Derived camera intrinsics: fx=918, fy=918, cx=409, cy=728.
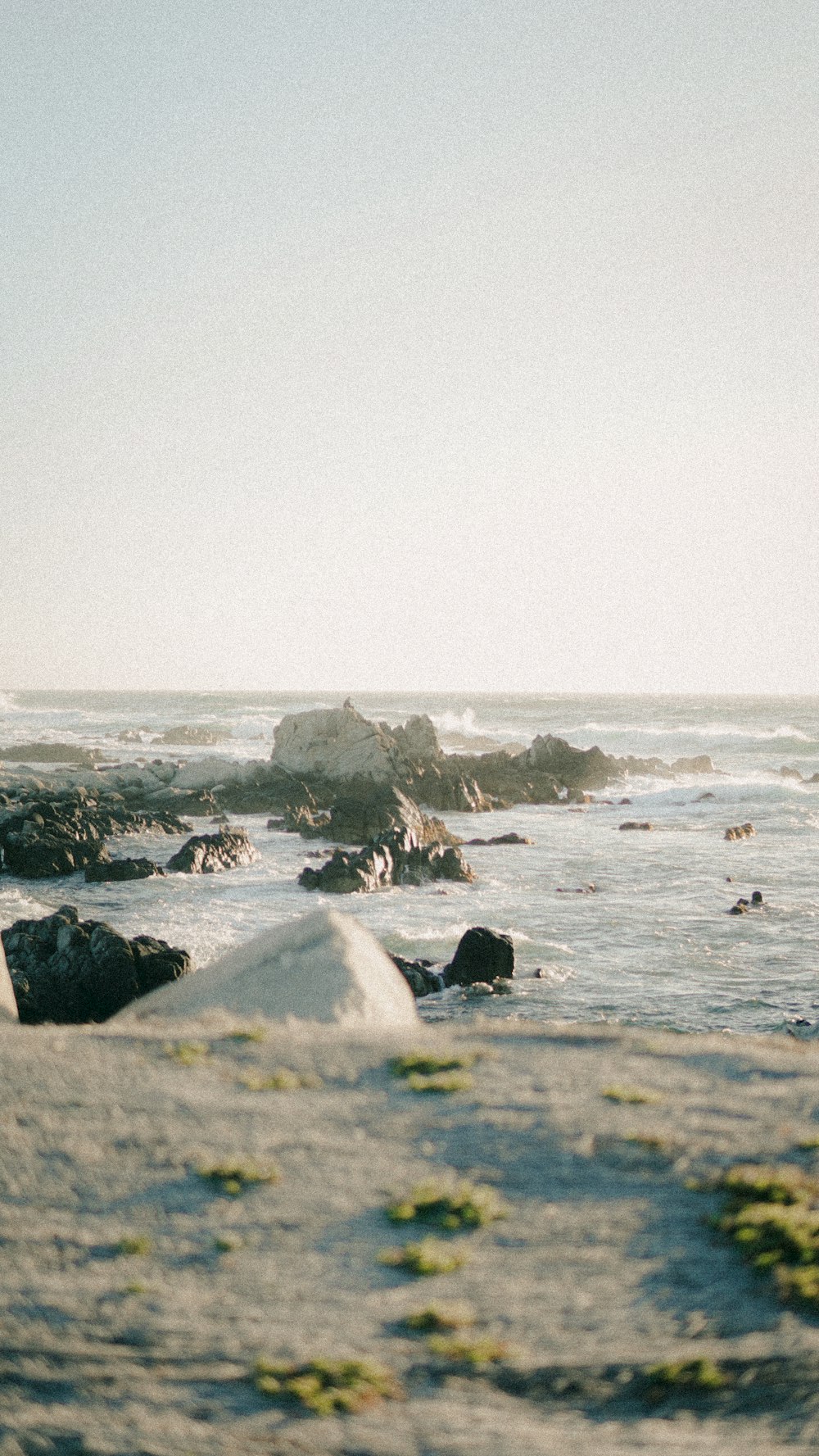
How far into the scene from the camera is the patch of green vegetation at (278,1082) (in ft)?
21.4

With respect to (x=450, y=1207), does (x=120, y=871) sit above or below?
below

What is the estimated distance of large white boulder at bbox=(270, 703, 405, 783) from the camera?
3791 centimetres

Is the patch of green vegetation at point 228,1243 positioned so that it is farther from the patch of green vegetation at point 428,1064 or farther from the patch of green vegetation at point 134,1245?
the patch of green vegetation at point 428,1064

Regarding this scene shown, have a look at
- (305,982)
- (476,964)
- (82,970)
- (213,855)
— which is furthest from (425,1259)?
(213,855)

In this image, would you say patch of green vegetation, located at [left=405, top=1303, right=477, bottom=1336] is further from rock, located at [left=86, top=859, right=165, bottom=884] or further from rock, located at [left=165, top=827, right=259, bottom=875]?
rock, located at [left=165, top=827, right=259, bottom=875]

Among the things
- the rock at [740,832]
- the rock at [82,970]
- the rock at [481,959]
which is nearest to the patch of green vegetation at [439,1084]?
the rock at [82,970]

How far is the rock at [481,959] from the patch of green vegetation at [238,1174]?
924 cm

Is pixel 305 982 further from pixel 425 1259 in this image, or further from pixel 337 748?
pixel 337 748

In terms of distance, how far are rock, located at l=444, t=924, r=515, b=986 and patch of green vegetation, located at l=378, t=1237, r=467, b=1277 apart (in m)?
9.67

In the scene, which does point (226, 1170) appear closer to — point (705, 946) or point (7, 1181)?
point (7, 1181)

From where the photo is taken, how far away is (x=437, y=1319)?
4.29 meters

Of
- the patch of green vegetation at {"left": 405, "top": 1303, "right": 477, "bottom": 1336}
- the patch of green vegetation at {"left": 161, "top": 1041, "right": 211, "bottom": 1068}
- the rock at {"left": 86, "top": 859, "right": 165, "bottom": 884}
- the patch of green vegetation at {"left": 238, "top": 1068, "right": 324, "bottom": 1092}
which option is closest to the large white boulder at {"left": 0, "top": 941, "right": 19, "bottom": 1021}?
the patch of green vegetation at {"left": 161, "top": 1041, "right": 211, "bottom": 1068}

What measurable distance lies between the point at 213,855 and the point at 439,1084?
60.1 ft

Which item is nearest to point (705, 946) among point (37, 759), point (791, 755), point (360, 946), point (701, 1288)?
point (360, 946)
